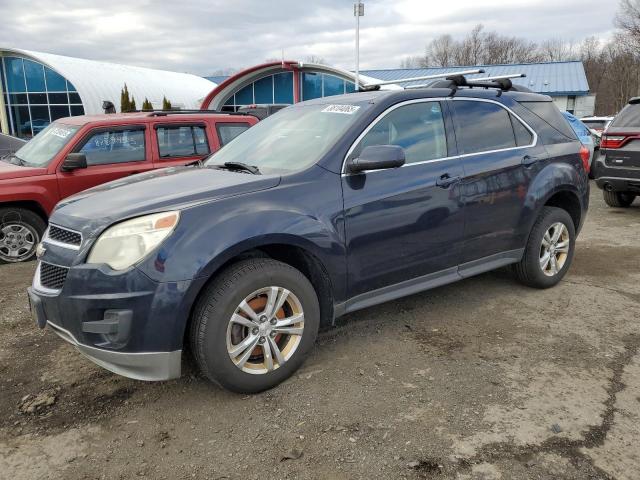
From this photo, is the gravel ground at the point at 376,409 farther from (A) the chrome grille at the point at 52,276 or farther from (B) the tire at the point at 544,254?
(A) the chrome grille at the point at 52,276

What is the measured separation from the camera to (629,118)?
8.09 metres

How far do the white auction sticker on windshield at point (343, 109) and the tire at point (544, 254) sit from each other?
204 centimetres

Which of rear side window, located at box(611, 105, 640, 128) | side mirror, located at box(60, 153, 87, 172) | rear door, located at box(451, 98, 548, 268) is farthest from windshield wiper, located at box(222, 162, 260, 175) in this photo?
rear side window, located at box(611, 105, 640, 128)

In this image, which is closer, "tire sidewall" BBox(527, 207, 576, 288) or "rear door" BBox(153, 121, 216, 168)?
"tire sidewall" BBox(527, 207, 576, 288)

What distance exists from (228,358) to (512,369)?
1.84 metres

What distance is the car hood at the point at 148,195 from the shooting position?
9.11ft

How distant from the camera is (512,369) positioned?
3.29 m

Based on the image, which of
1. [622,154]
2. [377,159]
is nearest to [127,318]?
[377,159]

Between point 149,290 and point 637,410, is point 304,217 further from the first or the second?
point 637,410

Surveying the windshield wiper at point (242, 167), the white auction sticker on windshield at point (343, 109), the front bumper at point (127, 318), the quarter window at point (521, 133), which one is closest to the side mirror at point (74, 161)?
the windshield wiper at point (242, 167)

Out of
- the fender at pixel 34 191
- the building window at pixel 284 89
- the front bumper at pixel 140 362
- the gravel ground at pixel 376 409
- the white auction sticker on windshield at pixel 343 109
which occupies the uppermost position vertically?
the building window at pixel 284 89

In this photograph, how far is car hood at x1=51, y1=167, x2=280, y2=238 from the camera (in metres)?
2.78

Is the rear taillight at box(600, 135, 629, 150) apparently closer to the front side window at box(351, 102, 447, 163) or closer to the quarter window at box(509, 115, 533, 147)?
the quarter window at box(509, 115, 533, 147)

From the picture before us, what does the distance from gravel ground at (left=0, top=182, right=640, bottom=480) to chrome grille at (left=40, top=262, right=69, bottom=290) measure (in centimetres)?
73
